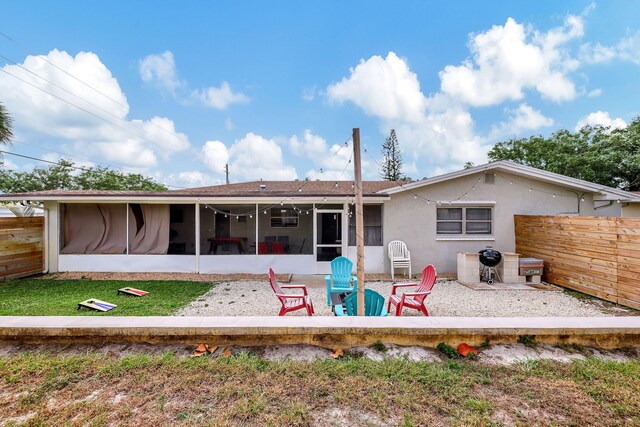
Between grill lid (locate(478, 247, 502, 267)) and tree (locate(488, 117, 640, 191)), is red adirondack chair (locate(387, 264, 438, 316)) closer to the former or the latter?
grill lid (locate(478, 247, 502, 267))

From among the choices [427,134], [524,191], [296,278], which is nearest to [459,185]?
[524,191]

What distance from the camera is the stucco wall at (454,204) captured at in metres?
9.41

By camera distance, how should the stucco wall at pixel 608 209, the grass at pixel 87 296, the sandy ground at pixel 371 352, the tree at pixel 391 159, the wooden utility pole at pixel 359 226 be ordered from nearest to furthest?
the sandy ground at pixel 371 352, the wooden utility pole at pixel 359 226, the grass at pixel 87 296, the stucco wall at pixel 608 209, the tree at pixel 391 159

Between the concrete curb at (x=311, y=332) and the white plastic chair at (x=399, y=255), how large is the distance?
568cm

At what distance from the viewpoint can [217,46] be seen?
12773mm

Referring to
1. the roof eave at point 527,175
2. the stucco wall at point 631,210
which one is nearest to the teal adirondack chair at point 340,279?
the roof eave at point 527,175

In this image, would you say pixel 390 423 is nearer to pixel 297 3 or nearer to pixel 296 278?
pixel 296 278

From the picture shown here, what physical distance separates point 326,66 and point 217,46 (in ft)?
16.6

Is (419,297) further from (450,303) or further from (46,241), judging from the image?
(46,241)

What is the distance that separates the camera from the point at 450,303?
6.36 m

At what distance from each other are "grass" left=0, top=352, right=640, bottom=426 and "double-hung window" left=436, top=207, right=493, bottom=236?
22.9 feet

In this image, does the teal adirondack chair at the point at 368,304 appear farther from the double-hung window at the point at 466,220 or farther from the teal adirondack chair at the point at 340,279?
the double-hung window at the point at 466,220

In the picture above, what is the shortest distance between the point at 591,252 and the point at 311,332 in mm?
7446

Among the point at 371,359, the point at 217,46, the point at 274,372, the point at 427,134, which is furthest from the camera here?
the point at 427,134
